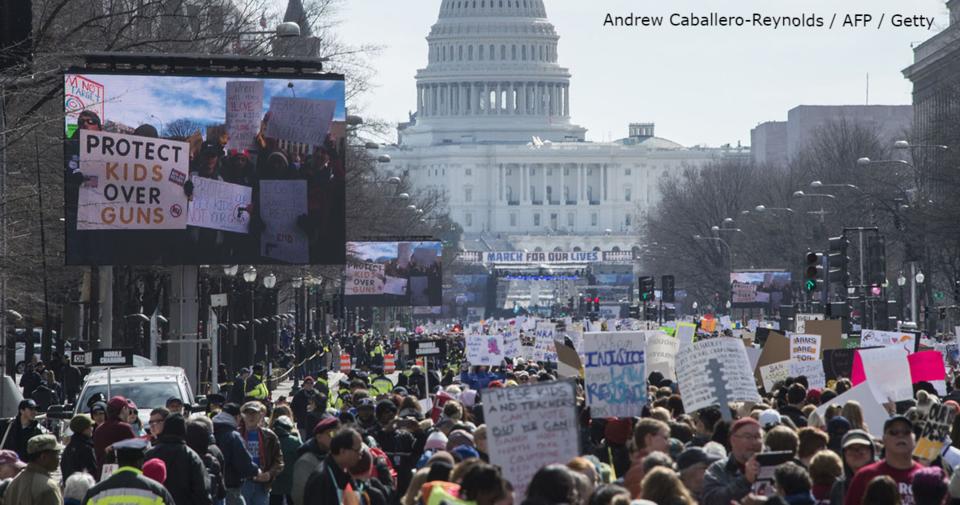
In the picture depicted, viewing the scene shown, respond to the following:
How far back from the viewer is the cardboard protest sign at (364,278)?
2542 inches

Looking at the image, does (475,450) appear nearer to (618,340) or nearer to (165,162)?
(618,340)

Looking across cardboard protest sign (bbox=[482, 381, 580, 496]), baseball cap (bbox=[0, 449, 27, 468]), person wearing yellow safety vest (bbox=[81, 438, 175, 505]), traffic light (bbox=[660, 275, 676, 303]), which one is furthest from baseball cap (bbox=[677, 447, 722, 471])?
traffic light (bbox=[660, 275, 676, 303])

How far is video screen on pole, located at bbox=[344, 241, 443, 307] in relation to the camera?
64.7 metres

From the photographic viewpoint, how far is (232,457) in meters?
18.1

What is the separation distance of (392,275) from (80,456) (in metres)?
47.9

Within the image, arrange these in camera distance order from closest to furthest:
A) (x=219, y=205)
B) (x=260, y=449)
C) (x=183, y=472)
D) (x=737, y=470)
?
(x=737, y=470)
(x=183, y=472)
(x=260, y=449)
(x=219, y=205)

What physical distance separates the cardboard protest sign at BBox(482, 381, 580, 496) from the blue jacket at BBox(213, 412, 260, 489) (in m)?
6.05

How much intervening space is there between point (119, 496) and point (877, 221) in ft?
222

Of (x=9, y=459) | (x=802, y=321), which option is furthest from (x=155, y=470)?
(x=802, y=321)

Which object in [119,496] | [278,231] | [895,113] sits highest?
[895,113]

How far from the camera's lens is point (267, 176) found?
106 ft

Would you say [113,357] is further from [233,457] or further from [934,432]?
[934,432]

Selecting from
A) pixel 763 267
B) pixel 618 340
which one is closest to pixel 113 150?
pixel 618 340

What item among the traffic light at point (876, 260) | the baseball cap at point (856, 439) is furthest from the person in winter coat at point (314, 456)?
the traffic light at point (876, 260)
